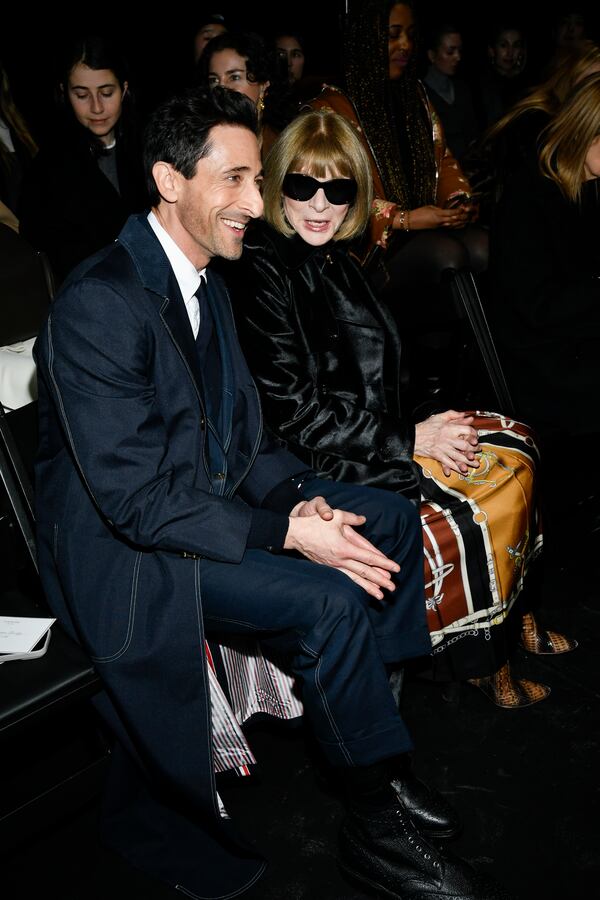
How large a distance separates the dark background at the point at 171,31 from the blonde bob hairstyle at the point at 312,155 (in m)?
1.08

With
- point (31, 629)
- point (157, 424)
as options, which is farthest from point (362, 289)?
point (31, 629)

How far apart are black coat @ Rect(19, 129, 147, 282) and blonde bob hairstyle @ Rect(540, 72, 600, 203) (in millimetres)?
1435

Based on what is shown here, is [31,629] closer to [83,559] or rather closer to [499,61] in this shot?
[83,559]

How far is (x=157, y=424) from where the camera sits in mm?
1676

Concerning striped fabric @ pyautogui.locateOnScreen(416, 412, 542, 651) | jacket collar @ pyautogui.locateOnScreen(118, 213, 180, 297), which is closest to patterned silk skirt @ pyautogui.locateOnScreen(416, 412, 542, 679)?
striped fabric @ pyautogui.locateOnScreen(416, 412, 542, 651)

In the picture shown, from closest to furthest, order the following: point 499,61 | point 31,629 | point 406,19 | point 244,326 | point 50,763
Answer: point 31,629 < point 50,763 < point 244,326 < point 406,19 < point 499,61

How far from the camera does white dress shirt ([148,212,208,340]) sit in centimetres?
183

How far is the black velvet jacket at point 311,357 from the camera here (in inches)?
82.2

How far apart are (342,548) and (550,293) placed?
1322 millimetres

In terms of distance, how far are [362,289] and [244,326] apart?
0.39 metres

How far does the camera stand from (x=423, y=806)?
70.3 inches

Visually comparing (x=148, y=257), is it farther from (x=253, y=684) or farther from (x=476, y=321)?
(x=476, y=321)

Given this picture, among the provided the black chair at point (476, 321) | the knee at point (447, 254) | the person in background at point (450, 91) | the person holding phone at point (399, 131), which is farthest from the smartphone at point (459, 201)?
the person in background at point (450, 91)

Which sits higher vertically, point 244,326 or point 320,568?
point 244,326
